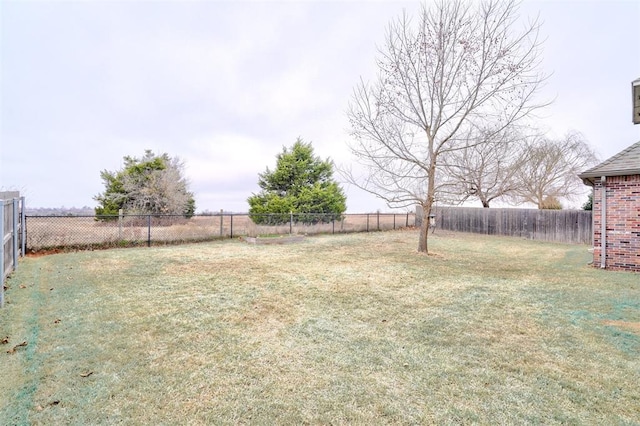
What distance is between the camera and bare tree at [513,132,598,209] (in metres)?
18.5

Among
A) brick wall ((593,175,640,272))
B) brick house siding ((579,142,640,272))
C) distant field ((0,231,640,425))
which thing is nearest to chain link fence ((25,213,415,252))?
distant field ((0,231,640,425))

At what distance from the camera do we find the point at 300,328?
10.9 feet

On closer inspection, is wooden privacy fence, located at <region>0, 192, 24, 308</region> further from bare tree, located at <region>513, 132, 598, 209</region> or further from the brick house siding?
bare tree, located at <region>513, 132, 598, 209</region>

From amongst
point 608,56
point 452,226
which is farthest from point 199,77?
point 452,226

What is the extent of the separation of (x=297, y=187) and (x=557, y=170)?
15.9 m

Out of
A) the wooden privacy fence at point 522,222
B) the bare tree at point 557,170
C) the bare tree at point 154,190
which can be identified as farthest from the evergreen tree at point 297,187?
the bare tree at point 557,170

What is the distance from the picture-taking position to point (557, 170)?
734 inches

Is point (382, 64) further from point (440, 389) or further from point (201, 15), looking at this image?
point (440, 389)

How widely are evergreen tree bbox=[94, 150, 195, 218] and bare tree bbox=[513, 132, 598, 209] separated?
20.3 metres

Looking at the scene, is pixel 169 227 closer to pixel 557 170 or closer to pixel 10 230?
pixel 10 230

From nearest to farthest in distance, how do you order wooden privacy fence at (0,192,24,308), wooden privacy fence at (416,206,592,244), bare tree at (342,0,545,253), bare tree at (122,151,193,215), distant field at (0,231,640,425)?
1. distant field at (0,231,640,425)
2. wooden privacy fence at (0,192,24,308)
3. bare tree at (342,0,545,253)
4. wooden privacy fence at (416,206,592,244)
5. bare tree at (122,151,193,215)

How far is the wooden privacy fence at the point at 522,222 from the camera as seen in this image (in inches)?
514

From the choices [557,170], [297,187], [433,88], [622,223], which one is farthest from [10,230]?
[557,170]

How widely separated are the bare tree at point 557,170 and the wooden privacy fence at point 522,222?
13.7ft
